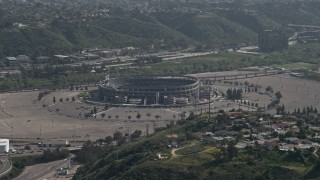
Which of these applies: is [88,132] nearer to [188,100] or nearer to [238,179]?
[188,100]

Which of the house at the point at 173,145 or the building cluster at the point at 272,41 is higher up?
the building cluster at the point at 272,41

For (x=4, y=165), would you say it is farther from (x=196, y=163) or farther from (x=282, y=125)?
(x=282, y=125)

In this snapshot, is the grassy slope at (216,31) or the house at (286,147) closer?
the house at (286,147)

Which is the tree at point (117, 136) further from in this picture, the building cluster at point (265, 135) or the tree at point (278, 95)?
the tree at point (278, 95)

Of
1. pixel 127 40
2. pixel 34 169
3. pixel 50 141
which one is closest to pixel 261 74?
pixel 127 40

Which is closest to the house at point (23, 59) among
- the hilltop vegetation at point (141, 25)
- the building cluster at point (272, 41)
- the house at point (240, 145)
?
the hilltop vegetation at point (141, 25)

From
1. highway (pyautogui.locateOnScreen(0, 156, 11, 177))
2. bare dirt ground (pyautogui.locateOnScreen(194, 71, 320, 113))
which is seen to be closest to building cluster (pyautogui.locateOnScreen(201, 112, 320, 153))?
highway (pyautogui.locateOnScreen(0, 156, 11, 177))

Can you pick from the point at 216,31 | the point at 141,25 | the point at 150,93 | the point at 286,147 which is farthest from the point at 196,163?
the point at 216,31

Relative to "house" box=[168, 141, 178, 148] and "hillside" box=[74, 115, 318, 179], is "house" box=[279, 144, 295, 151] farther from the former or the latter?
"house" box=[168, 141, 178, 148]
